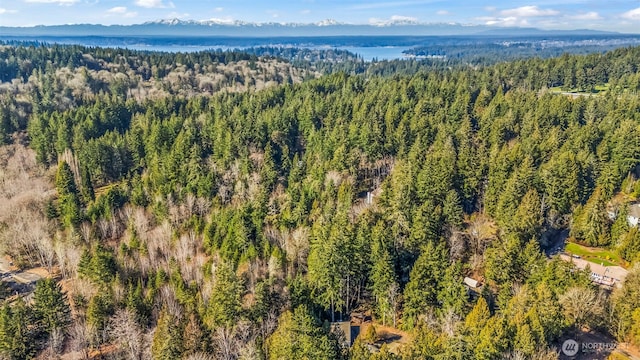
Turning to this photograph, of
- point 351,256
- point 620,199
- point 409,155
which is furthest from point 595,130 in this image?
point 351,256

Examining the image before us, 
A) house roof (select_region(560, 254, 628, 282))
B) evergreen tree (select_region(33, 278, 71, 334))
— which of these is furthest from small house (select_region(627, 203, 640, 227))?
evergreen tree (select_region(33, 278, 71, 334))

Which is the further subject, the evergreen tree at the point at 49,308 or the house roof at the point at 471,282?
the house roof at the point at 471,282

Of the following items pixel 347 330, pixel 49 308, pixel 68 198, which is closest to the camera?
pixel 347 330

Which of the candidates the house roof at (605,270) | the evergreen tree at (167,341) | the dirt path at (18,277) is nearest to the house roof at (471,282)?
the house roof at (605,270)

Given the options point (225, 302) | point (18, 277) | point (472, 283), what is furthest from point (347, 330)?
point (18, 277)

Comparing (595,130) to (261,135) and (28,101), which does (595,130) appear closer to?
(261,135)

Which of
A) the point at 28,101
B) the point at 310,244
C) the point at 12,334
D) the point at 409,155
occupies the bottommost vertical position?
the point at 12,334

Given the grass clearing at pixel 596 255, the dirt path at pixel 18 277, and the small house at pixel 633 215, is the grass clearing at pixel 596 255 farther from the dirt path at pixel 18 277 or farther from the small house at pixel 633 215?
the dirt path at pixel 18 277

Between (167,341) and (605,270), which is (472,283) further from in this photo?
(167,341)
